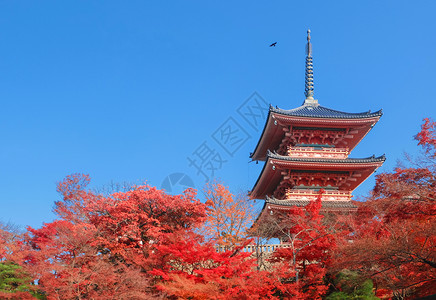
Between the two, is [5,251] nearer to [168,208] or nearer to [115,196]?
[115,196]

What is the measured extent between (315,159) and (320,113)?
5018mm

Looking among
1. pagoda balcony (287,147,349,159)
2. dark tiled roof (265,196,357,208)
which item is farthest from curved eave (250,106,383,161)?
dark tiled roof (265,196,357,208)

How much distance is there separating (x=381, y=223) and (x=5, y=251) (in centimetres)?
1923

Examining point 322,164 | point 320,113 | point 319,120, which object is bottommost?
point 322,164

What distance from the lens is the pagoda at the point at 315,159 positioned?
90.6 ft

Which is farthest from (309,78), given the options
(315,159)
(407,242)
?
(407,242)

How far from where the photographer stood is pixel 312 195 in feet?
91.8

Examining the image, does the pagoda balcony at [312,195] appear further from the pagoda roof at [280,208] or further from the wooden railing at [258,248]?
the wooden railing at [258,248]

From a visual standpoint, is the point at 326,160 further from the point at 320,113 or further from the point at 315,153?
the point at 320,113

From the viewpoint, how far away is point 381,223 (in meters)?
18.8

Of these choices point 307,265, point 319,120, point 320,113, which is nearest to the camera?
point 307,265

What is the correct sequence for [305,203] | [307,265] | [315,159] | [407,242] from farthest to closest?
[315,159]
[305,203]
[307,265]
[407,242]

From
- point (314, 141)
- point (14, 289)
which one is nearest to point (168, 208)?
point (14, 289)

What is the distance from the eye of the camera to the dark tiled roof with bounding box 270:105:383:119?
95.9 feet
